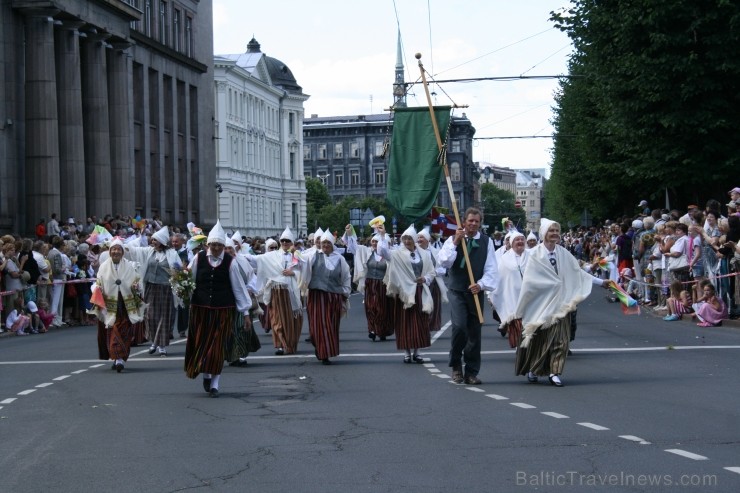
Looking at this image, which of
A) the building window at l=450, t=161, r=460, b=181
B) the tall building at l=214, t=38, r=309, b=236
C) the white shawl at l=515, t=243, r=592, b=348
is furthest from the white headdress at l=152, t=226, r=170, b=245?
the building window at l=450, t=161, r=460, b=181

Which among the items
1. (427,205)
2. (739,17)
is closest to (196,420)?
(427,205)

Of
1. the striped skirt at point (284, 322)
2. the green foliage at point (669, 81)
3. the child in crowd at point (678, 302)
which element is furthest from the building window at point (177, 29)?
the striped skirt at point (284, 322)

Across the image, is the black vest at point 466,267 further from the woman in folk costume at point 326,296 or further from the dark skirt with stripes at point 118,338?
the dark skirt with stripes at point 118,338

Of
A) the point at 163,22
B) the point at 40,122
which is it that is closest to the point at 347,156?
the point at 163,22

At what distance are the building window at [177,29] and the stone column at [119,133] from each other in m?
13.4

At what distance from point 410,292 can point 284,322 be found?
2.45m

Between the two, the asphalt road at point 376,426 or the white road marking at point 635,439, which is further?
the white road marking at point 635,439

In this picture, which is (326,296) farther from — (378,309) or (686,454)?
(686,454)

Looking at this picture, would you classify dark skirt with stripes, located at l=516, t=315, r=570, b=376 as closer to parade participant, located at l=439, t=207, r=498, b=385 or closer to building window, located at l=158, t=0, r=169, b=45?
parade participant, located at l=439, t=207, r=498, b=385

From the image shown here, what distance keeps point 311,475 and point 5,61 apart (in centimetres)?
3620

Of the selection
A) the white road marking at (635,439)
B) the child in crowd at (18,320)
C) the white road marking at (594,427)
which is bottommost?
the white road marking at (594,427)

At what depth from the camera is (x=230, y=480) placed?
30.5ft

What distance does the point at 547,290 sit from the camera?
15.7 m

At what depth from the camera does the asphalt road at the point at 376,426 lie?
9.25 m
